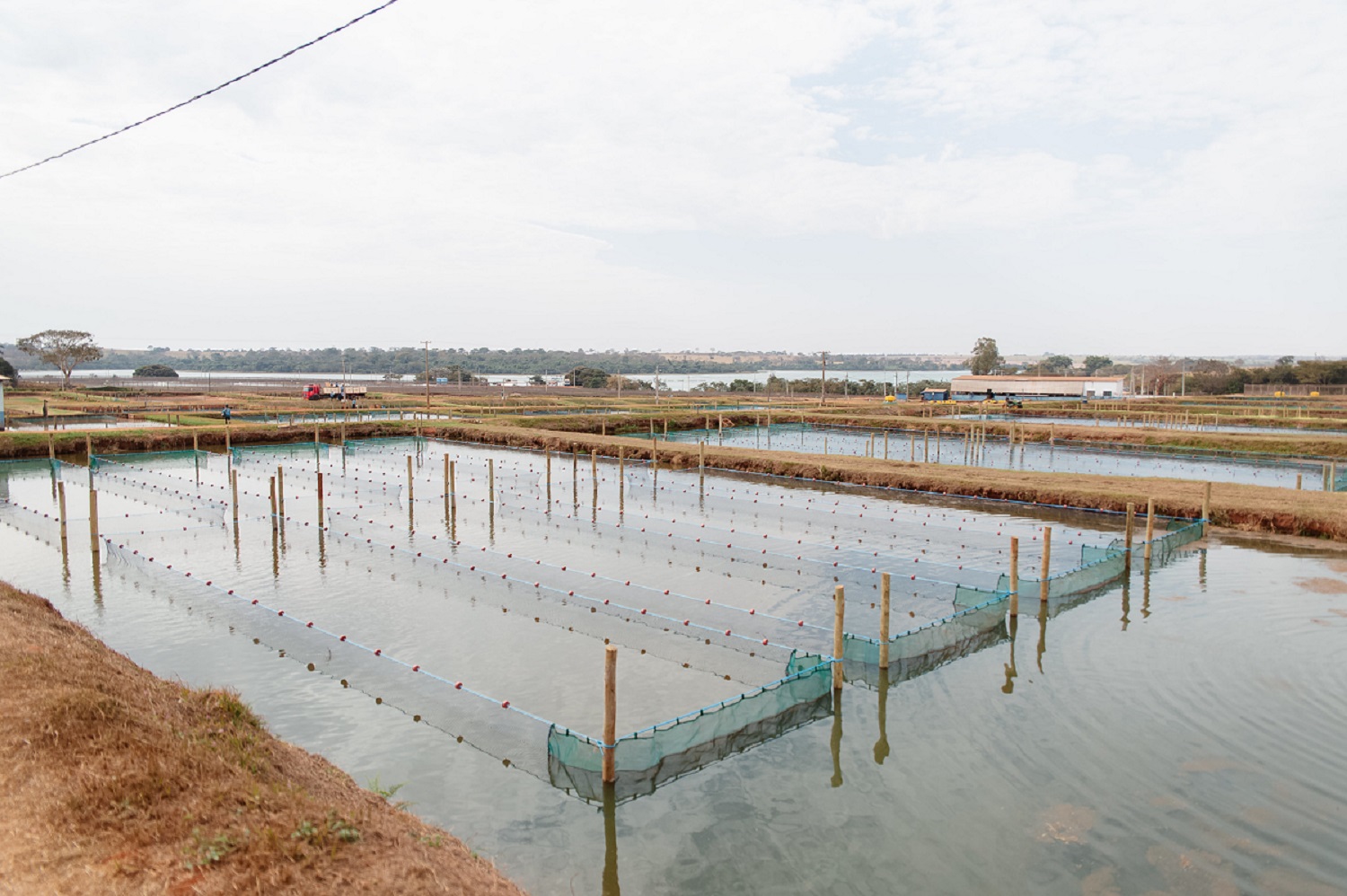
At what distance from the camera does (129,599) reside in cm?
1469

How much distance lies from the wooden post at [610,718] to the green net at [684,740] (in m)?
0.06

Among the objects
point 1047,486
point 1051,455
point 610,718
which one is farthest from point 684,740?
point 1051,455

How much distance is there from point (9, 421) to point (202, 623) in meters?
36.9

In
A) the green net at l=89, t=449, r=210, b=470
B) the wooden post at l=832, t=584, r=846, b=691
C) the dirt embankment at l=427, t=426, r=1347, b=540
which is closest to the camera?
the wooden post at l=832, t=584, r=846, b=691

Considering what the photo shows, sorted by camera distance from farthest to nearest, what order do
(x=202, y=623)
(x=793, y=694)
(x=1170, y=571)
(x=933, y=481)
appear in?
(x=933, y=481) → (x=1170, y=571) → (x=202, y=623) → (x=793, y=694)

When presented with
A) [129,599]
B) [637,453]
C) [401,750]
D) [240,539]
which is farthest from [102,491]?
[401,750]

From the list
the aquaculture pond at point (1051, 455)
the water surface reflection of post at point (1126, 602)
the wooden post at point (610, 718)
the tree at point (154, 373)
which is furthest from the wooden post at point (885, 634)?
the tree at point (154, 373)

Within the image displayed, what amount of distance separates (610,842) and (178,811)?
345 centimetres

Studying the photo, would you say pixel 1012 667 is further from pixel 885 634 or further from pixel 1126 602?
pixel 1126 602

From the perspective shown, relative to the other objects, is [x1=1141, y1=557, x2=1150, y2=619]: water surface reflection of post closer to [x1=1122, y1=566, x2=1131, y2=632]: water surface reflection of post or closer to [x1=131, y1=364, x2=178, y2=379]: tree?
[x1=1122, y1=566, x2=1131, y2=632]: water surface reflection of post

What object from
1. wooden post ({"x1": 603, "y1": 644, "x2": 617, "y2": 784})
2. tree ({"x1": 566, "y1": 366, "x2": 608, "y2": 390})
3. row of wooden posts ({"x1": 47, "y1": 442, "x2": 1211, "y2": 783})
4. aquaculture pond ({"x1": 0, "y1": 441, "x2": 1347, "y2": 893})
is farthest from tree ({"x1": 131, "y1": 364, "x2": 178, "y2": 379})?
wooden post ({"x1": 603, "y1": 644, "x2": 617, "y2": 784})

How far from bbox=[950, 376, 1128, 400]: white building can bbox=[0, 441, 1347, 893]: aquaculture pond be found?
7161cm

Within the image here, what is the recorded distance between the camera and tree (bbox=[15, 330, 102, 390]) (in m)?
89.1

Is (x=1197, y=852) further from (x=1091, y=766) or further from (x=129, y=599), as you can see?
(x=129, y=599)
